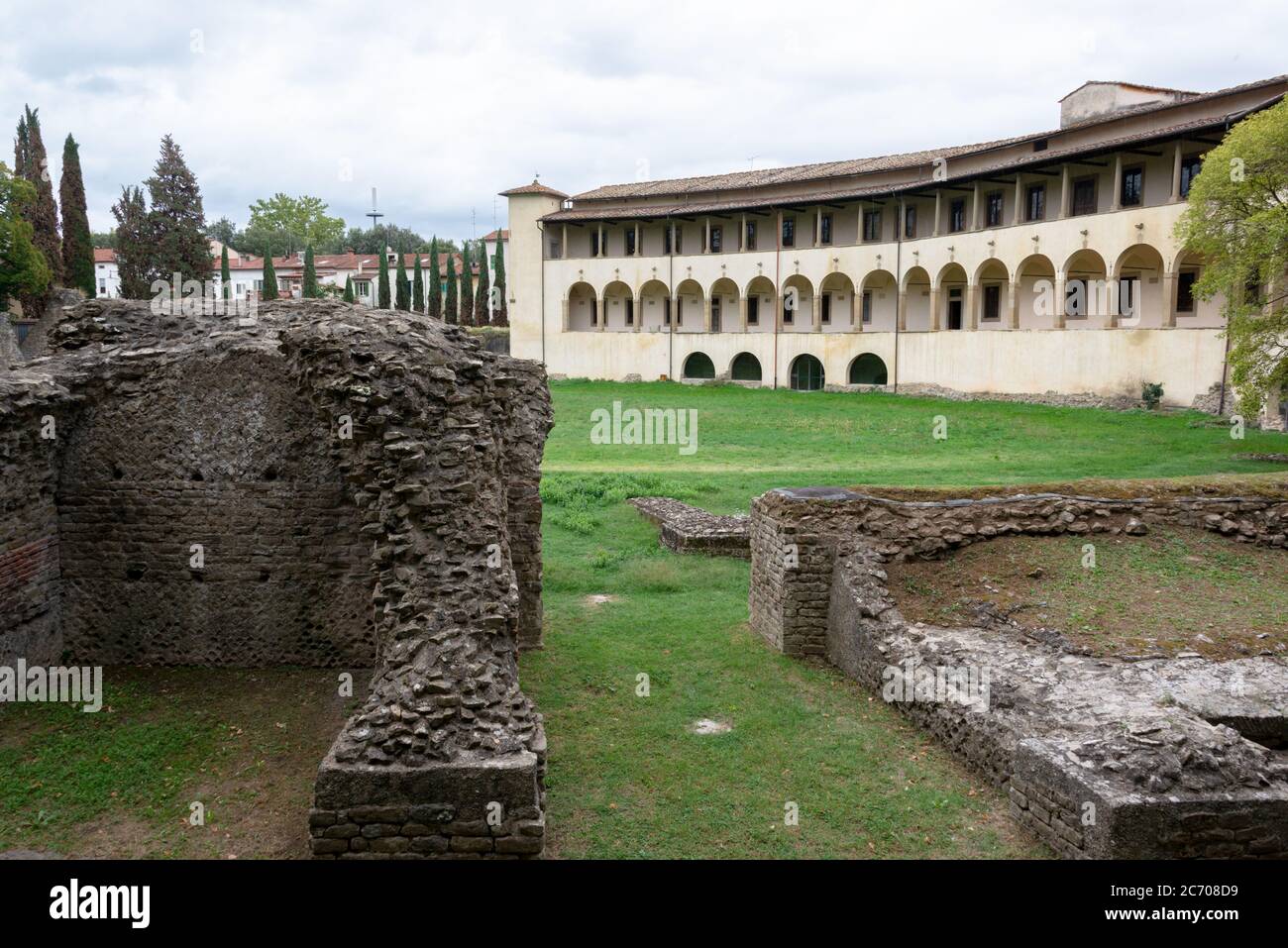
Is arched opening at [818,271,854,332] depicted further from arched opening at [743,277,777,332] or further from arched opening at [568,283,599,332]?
arched opening at [568,283,599,332]

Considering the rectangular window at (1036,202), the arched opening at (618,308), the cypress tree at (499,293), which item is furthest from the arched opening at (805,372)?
the cypress tree at (499,293)

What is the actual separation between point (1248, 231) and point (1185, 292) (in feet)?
46.6

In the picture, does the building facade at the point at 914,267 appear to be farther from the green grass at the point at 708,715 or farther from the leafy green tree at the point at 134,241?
the leafy green tree at the point at 134,241

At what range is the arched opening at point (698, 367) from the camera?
2039 inches

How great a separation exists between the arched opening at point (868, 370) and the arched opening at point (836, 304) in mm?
1795

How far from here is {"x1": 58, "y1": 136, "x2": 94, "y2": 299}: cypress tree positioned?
49.7 m

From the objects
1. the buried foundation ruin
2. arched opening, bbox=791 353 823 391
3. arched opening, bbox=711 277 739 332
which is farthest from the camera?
arched opening, bbox=711 277 739 332

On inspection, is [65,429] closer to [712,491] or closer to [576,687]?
[576,687]

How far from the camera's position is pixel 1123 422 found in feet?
97.6

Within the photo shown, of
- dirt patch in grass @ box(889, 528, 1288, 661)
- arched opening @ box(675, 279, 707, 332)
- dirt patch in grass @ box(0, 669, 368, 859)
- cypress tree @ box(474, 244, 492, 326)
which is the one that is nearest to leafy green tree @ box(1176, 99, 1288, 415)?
dirt patch in grass @ box(889, 528, 1288, 661)

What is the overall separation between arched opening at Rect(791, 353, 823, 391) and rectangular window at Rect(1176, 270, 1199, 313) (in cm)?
1642

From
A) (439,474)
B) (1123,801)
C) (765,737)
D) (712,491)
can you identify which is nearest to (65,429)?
(439,474)

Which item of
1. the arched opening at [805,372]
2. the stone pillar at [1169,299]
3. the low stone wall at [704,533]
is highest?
the stone pillar at [1169,299]

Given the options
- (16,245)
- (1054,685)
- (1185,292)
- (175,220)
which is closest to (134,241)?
(175,220)
